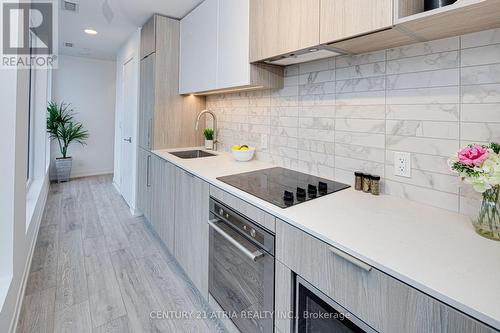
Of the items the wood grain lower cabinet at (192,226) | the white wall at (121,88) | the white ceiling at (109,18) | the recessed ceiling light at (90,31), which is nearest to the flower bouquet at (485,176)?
the wood grain lower cabinet at (192,226)

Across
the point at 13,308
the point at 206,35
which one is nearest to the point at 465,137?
the point at 206,35

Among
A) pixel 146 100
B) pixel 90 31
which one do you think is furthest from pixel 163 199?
pixel 90 31

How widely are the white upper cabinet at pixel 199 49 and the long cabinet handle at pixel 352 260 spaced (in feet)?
5.63

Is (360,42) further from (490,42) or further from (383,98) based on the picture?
(490,42)

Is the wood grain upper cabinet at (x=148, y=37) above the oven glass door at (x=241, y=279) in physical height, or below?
above

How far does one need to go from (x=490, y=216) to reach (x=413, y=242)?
320mm

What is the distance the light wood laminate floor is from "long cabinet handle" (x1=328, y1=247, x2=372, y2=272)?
3.79ft

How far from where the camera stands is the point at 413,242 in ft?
2.76

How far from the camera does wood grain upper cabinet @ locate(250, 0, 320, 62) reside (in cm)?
133

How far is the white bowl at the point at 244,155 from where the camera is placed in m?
2.15

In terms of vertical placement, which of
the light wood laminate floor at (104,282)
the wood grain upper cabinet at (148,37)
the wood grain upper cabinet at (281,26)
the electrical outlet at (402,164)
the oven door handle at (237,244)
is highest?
the wood grain upper cabinet at (148,37)

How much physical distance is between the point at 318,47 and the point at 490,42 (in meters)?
0.67

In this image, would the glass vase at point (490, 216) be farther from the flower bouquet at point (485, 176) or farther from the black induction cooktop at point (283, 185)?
the black induction cooktop at point (283, 185)

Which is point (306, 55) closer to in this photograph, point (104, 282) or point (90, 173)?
point (104, 282)
